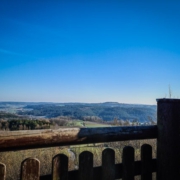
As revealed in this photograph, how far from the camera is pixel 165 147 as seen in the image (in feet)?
4.47

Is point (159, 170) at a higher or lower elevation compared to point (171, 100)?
lower

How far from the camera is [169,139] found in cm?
134

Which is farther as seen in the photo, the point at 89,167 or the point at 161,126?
the point at 161,126

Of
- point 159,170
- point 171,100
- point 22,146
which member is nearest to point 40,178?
point 22,146

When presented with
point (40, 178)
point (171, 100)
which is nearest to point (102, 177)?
point (40, 178)

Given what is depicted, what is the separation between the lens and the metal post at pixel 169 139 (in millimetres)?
1316

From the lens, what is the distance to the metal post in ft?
4.32

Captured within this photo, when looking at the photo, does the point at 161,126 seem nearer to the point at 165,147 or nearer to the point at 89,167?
the point at 165,147

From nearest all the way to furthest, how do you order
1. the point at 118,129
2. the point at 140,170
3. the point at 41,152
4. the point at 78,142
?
1. the point at 78,142
2. the point at 118,129
3. the point at 140,170
4. the point at 41,152

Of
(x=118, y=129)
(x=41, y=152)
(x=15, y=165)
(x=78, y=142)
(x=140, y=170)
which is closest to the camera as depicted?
(x=78, y=142)

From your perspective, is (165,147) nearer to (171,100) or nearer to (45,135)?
(171,100)

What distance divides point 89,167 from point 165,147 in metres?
0.60

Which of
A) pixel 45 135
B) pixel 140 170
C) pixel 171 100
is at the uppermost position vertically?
pixel 171 100

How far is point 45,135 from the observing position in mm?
1126
